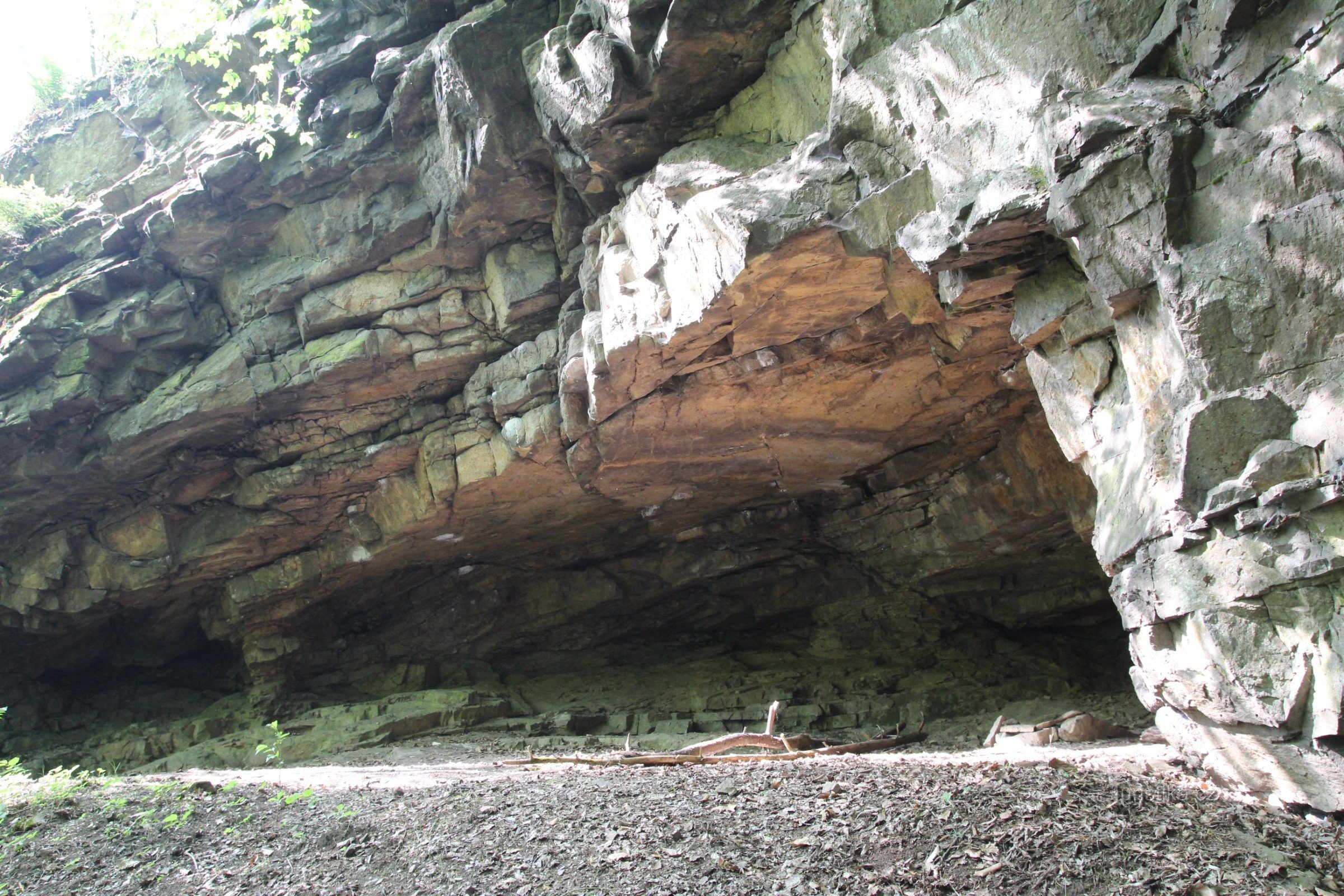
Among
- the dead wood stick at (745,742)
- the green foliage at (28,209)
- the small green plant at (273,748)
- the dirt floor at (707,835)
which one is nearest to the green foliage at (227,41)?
the green foliage at (28,209)

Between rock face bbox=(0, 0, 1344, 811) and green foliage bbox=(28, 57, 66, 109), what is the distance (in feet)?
2.87

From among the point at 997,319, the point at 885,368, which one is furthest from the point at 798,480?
the point at 997,319

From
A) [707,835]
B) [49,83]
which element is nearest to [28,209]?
[49,83]

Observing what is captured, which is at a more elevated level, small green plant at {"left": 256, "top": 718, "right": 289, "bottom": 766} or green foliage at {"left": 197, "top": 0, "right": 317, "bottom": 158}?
green foliage at {"left": 197, "top": 0, "right": 317, "bottom": 158}

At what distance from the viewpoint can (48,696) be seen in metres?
16.0

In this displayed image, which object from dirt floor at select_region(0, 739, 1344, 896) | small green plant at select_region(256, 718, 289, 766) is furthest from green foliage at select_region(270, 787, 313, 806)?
small green plant at select_region(256, 718, 289, 766)

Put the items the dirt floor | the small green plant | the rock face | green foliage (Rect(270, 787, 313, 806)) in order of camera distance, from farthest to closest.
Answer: the small green plant
green foliage (Rect(270, 787, 313, 806))
the rock face
the dirt floor

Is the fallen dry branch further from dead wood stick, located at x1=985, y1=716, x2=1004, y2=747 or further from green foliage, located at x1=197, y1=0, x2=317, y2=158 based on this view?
green foliage, located at x1=197, y1=0, x2=317, y2=158

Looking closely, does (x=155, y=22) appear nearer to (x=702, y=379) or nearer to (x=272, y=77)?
(x=272, y=77)

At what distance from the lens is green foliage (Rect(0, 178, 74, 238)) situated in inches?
542

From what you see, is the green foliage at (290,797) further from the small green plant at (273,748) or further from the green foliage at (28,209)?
the green foliage at (28,209)

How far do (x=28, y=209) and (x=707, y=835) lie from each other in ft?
52.8

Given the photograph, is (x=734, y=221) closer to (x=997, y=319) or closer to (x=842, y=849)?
(x=997, y=319)

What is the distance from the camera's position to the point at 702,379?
9.41m
